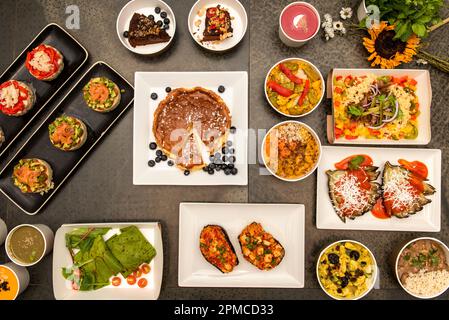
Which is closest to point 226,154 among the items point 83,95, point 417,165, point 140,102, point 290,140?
point 290,140

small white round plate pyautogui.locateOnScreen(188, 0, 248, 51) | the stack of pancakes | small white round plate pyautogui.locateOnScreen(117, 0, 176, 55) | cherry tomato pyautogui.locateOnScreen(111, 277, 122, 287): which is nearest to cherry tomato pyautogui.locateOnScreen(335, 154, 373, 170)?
the stack of pancakes

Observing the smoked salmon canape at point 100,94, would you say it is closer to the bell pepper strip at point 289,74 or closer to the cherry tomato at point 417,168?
the bell pepper strip at point 289,74

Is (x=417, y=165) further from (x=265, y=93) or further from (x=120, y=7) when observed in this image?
(x=120, y=7)

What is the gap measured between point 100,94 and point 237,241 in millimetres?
1370

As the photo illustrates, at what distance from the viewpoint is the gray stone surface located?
8.72 ft

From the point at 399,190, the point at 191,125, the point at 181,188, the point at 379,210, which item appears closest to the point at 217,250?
the point at 181,188

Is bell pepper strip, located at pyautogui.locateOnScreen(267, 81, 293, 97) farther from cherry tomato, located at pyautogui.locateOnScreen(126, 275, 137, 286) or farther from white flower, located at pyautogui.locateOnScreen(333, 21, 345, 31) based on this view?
cherry tomato, located at pyautogui.locateOnScreen(126, 275, 137, 286)

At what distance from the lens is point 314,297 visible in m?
2.64

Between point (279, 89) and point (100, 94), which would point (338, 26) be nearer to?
point (279, 89)

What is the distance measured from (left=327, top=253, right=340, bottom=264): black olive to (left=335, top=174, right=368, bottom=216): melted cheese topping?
0.28 m

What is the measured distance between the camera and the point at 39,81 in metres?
2.72

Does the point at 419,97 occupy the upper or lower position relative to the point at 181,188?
upper

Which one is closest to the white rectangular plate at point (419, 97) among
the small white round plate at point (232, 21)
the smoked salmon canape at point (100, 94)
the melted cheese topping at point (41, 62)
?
the small white round plate at point (232, 21)
